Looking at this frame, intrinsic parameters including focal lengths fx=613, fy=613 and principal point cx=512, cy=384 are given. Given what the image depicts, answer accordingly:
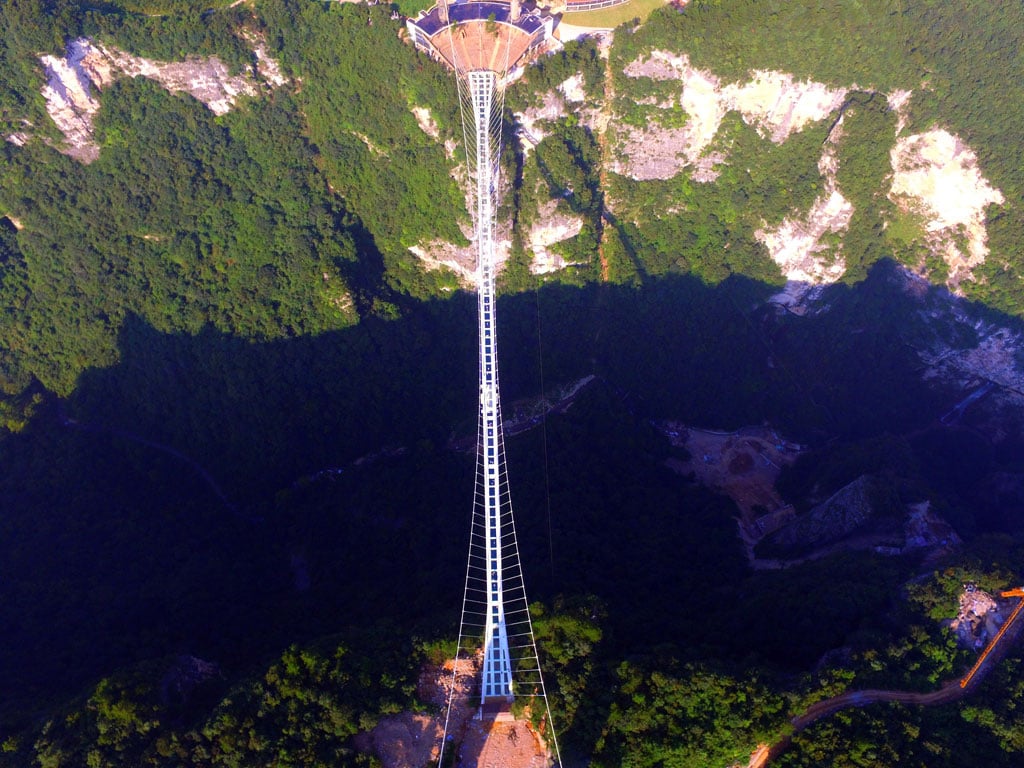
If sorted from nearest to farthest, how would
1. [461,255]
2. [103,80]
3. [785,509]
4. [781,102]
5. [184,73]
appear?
[103,80] → [184,73] → [785,509] → [781,102] → [461,255]

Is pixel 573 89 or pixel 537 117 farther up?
pixel 573 89

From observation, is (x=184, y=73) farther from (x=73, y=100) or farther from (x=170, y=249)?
(x=170, y=249)

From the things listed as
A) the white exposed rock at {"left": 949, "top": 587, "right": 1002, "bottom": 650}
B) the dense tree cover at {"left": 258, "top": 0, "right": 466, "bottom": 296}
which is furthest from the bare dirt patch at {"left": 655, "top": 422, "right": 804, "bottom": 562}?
the dense tree cover at {"left": 258, "top": 0, "right": 466, "bottom": 296}

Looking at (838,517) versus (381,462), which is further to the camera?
(381,462)

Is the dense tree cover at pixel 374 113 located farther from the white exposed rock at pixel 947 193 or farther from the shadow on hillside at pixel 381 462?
the white exposed rock at pixel 947 193

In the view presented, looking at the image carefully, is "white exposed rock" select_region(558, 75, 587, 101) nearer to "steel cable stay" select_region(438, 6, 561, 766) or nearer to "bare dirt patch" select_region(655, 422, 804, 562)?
"steel cable stay" select_region(438, 6, 561, 766)

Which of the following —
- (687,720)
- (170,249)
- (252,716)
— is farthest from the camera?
(170,249)

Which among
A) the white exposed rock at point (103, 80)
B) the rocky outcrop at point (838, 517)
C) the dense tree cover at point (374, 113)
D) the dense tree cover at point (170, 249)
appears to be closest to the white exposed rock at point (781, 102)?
the dense tree cover at point (374, 113)

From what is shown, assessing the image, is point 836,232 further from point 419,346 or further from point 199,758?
point 199,758

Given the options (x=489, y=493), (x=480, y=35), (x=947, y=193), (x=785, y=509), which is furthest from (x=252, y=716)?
(x=947, y=193)
